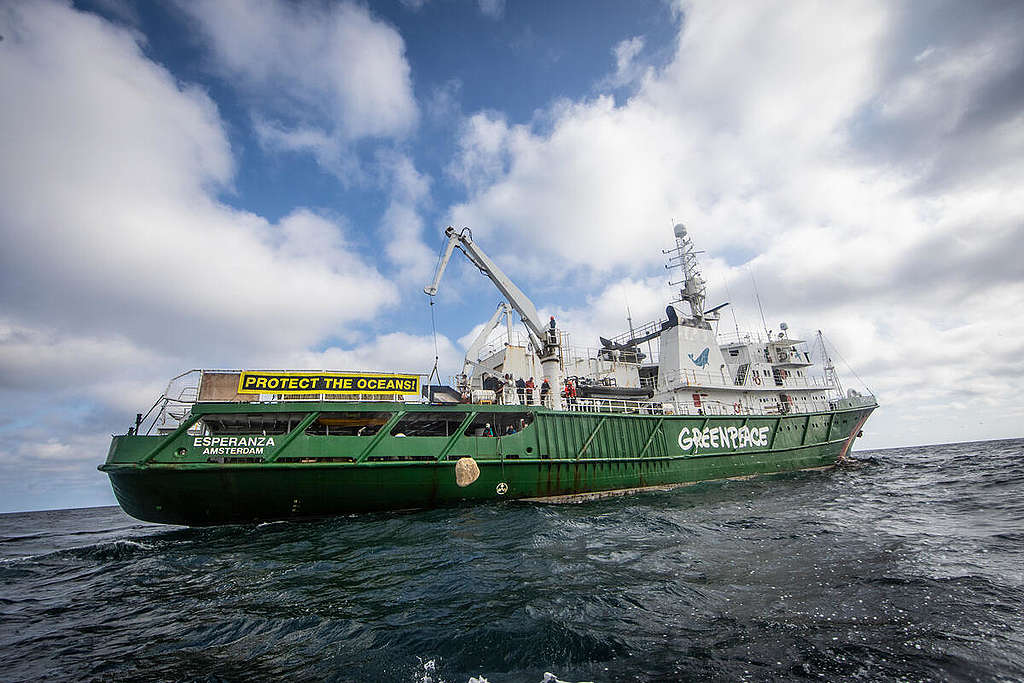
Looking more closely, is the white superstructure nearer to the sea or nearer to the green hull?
the green hull

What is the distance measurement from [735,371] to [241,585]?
92.0ft

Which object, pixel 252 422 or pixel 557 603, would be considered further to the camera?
pixel 252 422

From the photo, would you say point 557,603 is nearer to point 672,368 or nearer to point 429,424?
point 429,424

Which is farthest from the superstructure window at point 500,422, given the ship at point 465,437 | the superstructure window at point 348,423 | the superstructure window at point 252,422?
the superstructure window at point 252,422

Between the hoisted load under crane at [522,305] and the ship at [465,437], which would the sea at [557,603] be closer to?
the ship at [465,437]

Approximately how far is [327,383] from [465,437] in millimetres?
5151

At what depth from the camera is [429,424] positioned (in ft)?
58.5

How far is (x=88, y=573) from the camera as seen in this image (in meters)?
10.2

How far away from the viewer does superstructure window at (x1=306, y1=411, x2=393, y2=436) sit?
1505 centimetres

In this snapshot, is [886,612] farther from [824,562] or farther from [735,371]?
[735,371]

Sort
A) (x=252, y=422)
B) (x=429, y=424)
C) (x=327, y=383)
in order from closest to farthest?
(x=327, y=383) → (x=252, y=422) → (x=429, y=424)

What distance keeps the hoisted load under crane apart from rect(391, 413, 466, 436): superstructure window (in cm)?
425

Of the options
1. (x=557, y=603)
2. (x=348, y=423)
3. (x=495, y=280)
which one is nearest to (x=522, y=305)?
(x=495, y=280)

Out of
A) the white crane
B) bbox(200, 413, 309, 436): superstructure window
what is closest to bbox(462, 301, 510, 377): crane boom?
the white crane
